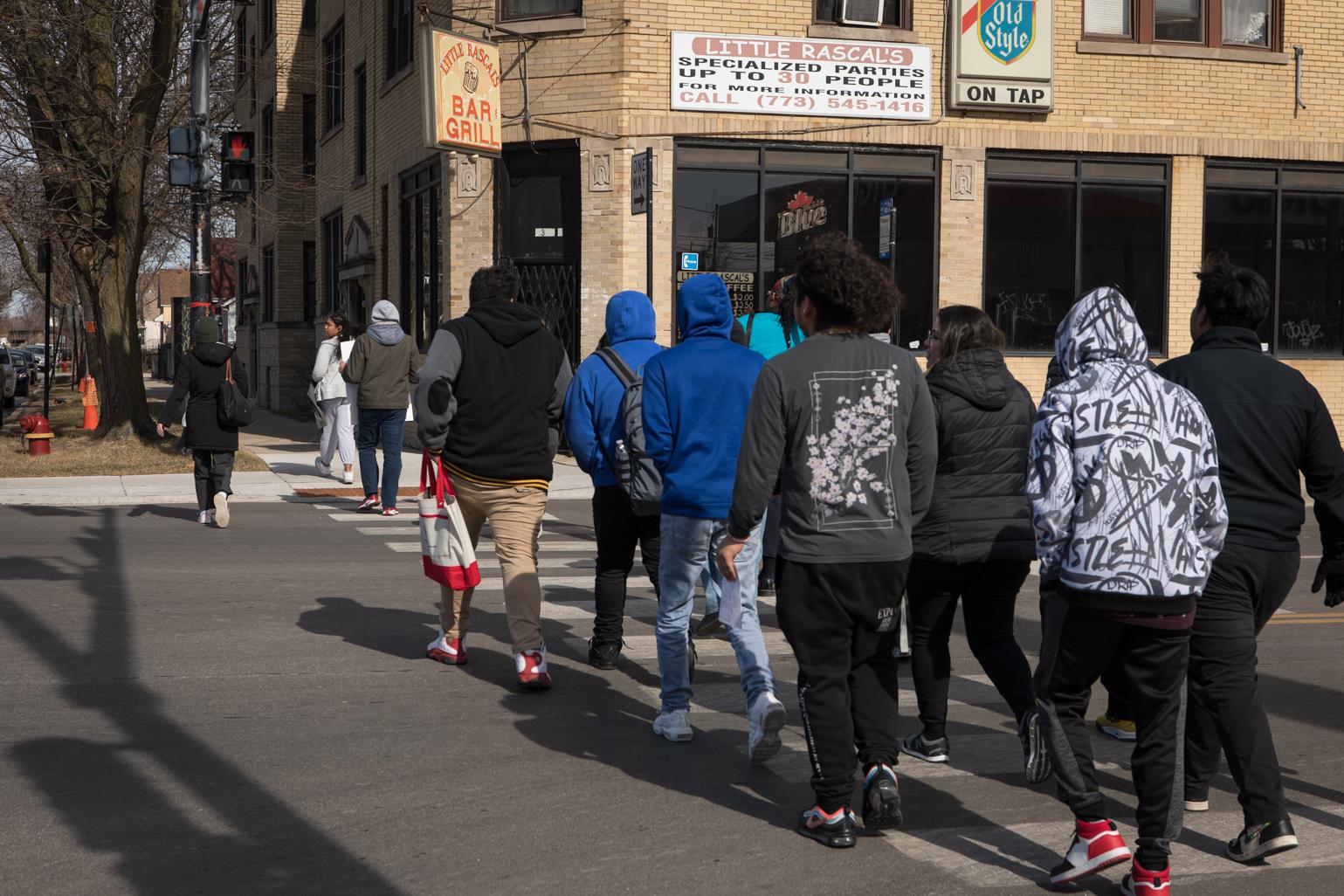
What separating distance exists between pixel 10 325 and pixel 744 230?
17199cm

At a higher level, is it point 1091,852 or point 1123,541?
point 1123,541

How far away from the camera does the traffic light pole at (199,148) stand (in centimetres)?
1775

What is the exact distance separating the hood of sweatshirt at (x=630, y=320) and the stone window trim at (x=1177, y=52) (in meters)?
14.5

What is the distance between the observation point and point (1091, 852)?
14.3ft

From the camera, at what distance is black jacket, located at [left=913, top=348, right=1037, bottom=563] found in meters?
5.49

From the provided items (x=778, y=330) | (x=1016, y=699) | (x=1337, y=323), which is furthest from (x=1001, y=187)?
(x=1016, y=699)

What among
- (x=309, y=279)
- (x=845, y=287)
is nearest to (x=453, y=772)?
(x=845, y=287)

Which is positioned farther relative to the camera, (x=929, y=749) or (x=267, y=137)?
(x=267, y=137)

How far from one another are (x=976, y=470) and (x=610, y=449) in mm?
2034

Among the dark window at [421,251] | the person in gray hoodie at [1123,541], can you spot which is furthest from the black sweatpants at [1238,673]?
the dark window at [421,251]

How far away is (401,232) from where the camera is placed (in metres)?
23.2

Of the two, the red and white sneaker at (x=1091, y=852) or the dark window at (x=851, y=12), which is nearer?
the red and white sneaker at (x=1091, y=852)

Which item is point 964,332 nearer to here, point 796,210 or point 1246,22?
point 796,210

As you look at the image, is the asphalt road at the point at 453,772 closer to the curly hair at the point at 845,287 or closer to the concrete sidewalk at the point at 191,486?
the curly hair at the point at 845,287
